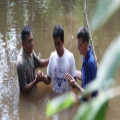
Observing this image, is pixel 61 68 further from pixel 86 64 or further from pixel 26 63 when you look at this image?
pixel 26 63

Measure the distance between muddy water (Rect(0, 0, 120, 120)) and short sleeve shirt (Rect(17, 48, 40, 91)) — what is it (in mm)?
397

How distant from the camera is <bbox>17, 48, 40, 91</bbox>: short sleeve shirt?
3.03 metres

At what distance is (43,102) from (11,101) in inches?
20.8

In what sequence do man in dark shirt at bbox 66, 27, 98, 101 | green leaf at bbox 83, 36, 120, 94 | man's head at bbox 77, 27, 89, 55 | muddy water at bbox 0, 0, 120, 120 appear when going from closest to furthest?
green leaf at bbox 83, 36, 120, 94 → man in dark shirt at bbox 66, 27, 98, 101 → man's head at bbox 77, 27, 89, 55 → muddy water at bbox 0, 0, 120, 120

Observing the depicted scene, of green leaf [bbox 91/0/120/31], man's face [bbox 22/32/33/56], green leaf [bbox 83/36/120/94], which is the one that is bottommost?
green leaf [bbox 83/36/120/94]

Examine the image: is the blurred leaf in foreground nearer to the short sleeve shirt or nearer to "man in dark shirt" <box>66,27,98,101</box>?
"man in dark shirt" <box>66,27,98,101</box>

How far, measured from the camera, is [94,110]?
0.27 m

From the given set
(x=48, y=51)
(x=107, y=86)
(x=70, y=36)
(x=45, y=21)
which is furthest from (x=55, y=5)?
(x=107, y=86)

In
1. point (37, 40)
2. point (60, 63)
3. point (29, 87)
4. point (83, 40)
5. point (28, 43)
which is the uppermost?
point (37, 40)

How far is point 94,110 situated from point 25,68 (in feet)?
9.45

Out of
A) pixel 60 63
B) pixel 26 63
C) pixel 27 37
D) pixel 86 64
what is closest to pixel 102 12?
pixel 86 64

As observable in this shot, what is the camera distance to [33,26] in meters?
6.09

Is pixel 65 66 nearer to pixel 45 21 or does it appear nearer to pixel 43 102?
pixel 43 102

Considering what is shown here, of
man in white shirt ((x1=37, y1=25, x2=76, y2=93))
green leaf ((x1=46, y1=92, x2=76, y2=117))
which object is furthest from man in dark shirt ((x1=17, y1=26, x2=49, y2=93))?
green leaf ((x1=46, y1=92, x2=76, y2=117))
